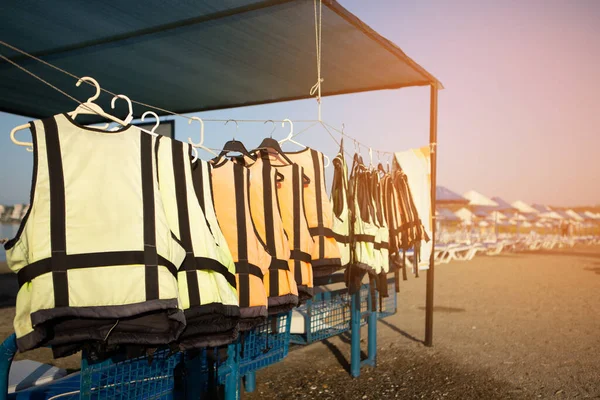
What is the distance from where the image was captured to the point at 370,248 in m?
4.32

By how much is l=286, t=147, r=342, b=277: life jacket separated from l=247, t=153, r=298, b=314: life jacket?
0.59 metres

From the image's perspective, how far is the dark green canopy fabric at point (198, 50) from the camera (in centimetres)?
420

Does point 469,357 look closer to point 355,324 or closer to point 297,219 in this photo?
point 355,324

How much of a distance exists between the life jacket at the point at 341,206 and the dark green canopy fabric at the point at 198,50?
3.92ft

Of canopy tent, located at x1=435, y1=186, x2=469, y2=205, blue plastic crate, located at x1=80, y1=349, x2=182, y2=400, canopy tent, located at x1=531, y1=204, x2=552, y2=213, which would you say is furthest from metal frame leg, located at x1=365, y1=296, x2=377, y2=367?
canopy tent, located at x1=531, y1=204, x2=552, y2=213

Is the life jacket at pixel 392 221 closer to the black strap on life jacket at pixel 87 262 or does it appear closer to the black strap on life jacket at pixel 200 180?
the black strap on life jacket at pixel 200 180

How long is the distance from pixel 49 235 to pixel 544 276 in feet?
46.6

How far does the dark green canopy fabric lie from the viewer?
4.20 metres

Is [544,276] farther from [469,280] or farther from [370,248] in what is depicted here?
[370,248]

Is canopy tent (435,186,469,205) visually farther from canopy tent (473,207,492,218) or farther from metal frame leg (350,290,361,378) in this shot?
metal frame leg (350,290,361,378)

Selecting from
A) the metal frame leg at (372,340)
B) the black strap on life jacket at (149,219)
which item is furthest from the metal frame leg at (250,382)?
the black strap on life jacket at (149,219)

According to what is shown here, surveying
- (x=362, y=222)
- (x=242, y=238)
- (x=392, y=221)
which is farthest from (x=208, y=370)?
(x=392, y=221)

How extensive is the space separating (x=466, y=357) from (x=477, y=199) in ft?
71.2

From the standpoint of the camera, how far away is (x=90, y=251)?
192 cm
